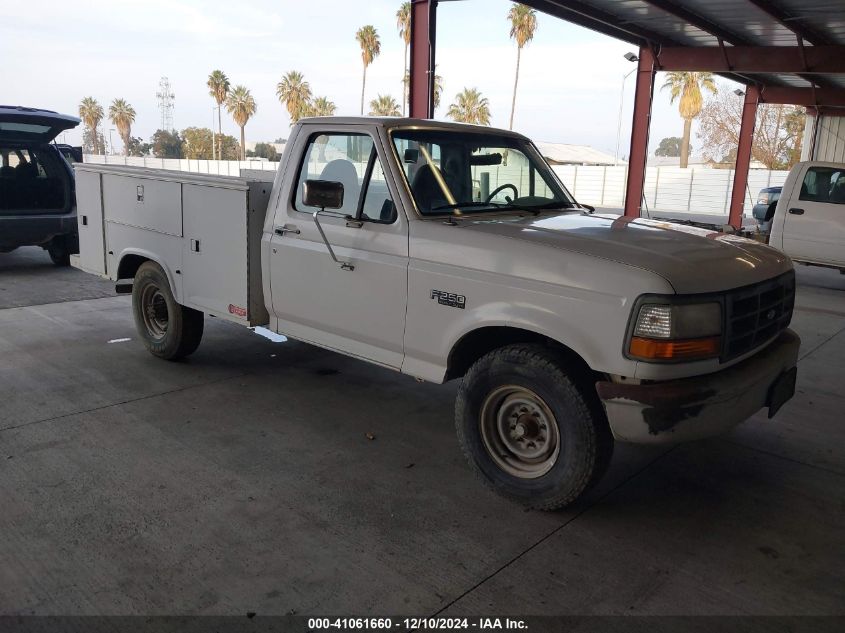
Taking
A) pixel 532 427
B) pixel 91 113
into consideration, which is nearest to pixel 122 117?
pixel 91 113

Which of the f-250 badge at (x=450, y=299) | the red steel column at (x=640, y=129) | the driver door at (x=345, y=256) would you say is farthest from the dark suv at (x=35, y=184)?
the red steel column at (x=640, y=129)

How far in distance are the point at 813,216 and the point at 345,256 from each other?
947cm

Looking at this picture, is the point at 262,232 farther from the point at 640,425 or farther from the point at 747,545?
the point at 747,545

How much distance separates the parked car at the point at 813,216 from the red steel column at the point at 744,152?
8.02 meters

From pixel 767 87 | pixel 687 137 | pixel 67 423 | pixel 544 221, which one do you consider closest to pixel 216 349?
pixel 67 423

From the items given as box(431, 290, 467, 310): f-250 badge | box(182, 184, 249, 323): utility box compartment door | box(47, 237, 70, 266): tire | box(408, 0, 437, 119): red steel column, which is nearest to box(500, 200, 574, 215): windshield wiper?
box(431, 290, 467, 310): f-250 badge

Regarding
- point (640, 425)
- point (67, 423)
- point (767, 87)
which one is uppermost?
point (767, 87)

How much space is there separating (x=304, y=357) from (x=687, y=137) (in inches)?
1931

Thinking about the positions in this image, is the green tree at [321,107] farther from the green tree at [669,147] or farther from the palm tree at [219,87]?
the green tree at [669,147]

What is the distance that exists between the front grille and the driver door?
1750 mm

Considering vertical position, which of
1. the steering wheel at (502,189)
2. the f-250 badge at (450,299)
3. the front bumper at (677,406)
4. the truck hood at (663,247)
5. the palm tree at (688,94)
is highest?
the palm tree at (688,94)

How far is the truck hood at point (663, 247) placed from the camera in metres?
3.34

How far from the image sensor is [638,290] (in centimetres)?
320

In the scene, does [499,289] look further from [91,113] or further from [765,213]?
[91,113]
